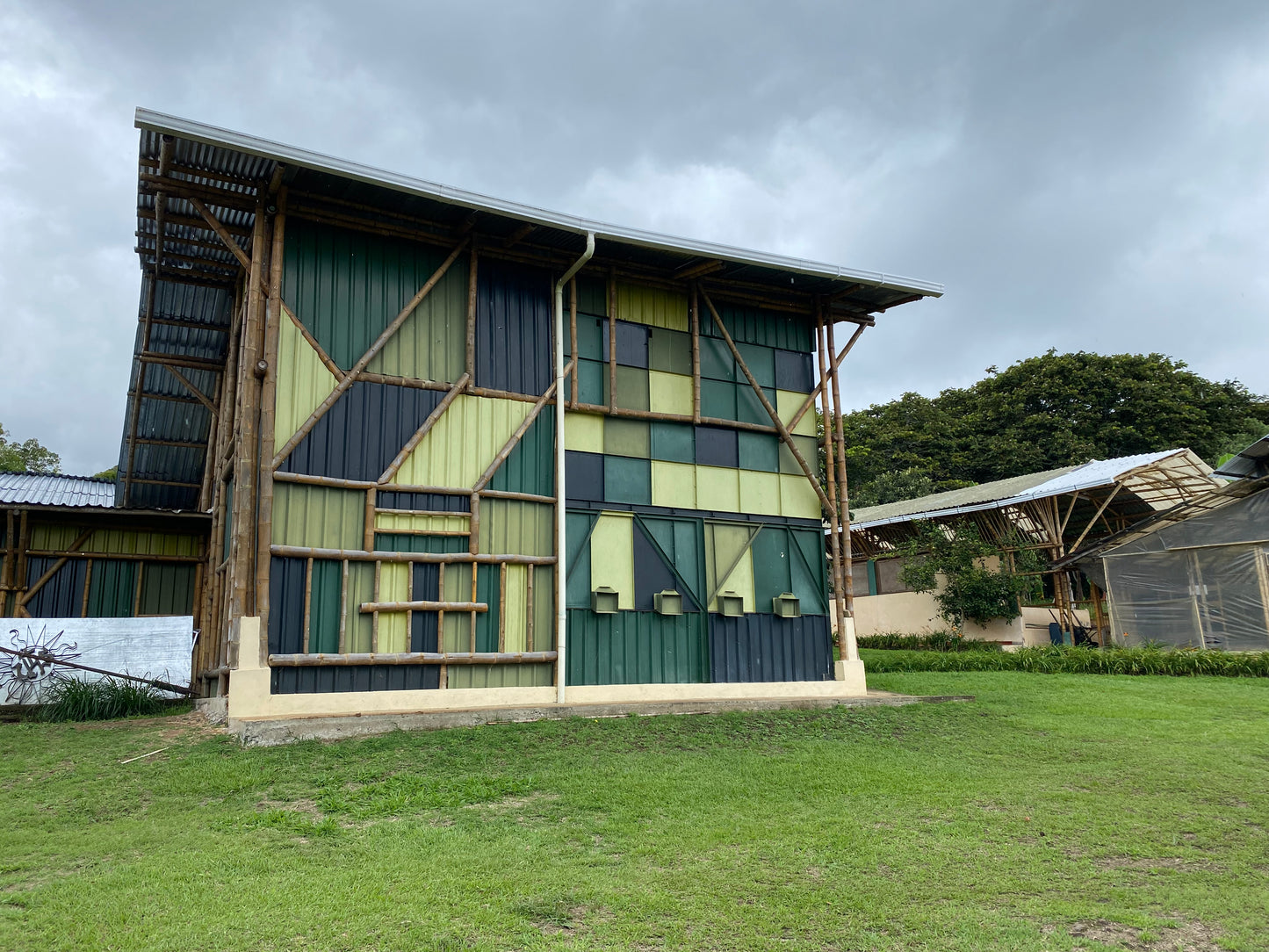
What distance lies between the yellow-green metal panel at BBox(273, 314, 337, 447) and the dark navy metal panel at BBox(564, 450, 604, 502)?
329 centimetres

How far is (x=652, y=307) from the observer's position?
13922mm

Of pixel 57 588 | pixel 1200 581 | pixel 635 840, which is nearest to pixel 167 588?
pixel 57 588

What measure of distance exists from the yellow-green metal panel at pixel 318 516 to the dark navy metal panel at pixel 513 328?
96.3 inches

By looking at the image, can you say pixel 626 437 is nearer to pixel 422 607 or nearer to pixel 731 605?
pixel 731 605

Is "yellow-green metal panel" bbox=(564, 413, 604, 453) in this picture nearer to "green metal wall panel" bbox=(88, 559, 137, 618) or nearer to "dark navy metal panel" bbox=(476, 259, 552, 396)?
"dark navy metal panel" bbox=(476, 259, 552, 396)

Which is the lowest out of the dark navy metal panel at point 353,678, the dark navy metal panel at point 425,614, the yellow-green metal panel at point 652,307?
the dark navy metal panel at point 353,678

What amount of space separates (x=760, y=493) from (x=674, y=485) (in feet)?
4.90

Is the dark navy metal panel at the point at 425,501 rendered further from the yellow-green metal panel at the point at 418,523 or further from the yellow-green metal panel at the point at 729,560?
the yellow-green metal panel at the point at 729,560

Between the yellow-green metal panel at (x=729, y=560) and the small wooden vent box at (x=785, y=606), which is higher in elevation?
the yellow-green metal panel at (x=729, y=560)

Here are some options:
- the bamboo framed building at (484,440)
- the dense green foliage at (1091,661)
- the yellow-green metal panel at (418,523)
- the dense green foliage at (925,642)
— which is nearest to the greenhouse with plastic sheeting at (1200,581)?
the dense green foliage at (1091,661)

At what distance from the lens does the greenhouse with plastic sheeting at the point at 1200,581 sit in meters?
17.5

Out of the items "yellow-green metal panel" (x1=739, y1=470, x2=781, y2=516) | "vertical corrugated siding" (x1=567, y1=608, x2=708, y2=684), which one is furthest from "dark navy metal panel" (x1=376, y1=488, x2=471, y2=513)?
"yellow-green metal panel" (x1=739, y1=470, x2=781, y2=516)

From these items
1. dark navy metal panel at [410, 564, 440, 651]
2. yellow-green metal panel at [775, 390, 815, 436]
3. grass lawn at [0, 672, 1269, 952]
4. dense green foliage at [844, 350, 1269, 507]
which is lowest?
grass lawn at [0, 672, 1269, 952]

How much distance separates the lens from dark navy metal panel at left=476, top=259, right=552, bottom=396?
40.9ft
